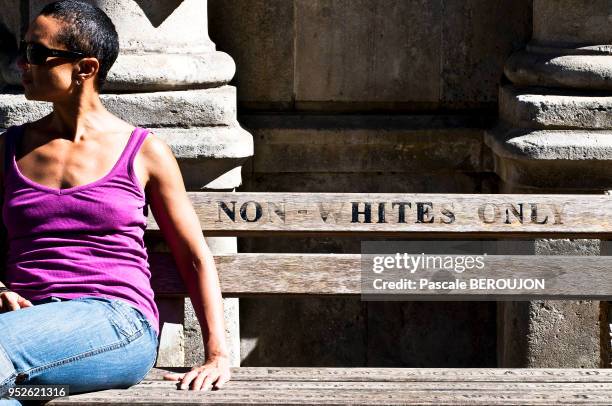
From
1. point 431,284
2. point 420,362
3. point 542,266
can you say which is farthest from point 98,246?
point 420,362

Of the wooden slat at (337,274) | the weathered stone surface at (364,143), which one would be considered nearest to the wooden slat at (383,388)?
the wooden slat at (337,274)

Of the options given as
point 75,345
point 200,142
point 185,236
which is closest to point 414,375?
point 185,236

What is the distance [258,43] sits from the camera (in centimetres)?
509

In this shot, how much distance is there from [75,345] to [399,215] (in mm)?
1259

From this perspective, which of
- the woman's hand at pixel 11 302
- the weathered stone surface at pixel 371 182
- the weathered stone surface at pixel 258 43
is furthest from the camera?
the weathered stone surface at pixel 371 182

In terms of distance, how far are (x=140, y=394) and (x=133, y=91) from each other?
1512mm

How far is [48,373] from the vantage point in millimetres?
3039

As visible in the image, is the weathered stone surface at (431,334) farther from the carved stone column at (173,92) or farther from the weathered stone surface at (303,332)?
the carved stone column at (173,92)

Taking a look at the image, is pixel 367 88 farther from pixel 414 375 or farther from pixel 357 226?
pixel 414 375

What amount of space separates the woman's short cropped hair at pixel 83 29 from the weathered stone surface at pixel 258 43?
1.76 m

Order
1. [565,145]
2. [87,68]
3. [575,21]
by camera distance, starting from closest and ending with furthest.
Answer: [87,68] → [565,145] → [575,21]

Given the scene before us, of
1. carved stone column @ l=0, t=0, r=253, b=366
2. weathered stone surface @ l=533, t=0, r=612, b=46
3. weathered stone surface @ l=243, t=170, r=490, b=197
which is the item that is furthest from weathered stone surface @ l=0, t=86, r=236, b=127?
weathered stone surface @ l=533, t=0, r=612, b=46

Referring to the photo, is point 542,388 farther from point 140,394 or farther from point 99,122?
point 99,122

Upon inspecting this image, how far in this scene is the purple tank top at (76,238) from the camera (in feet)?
10.6
